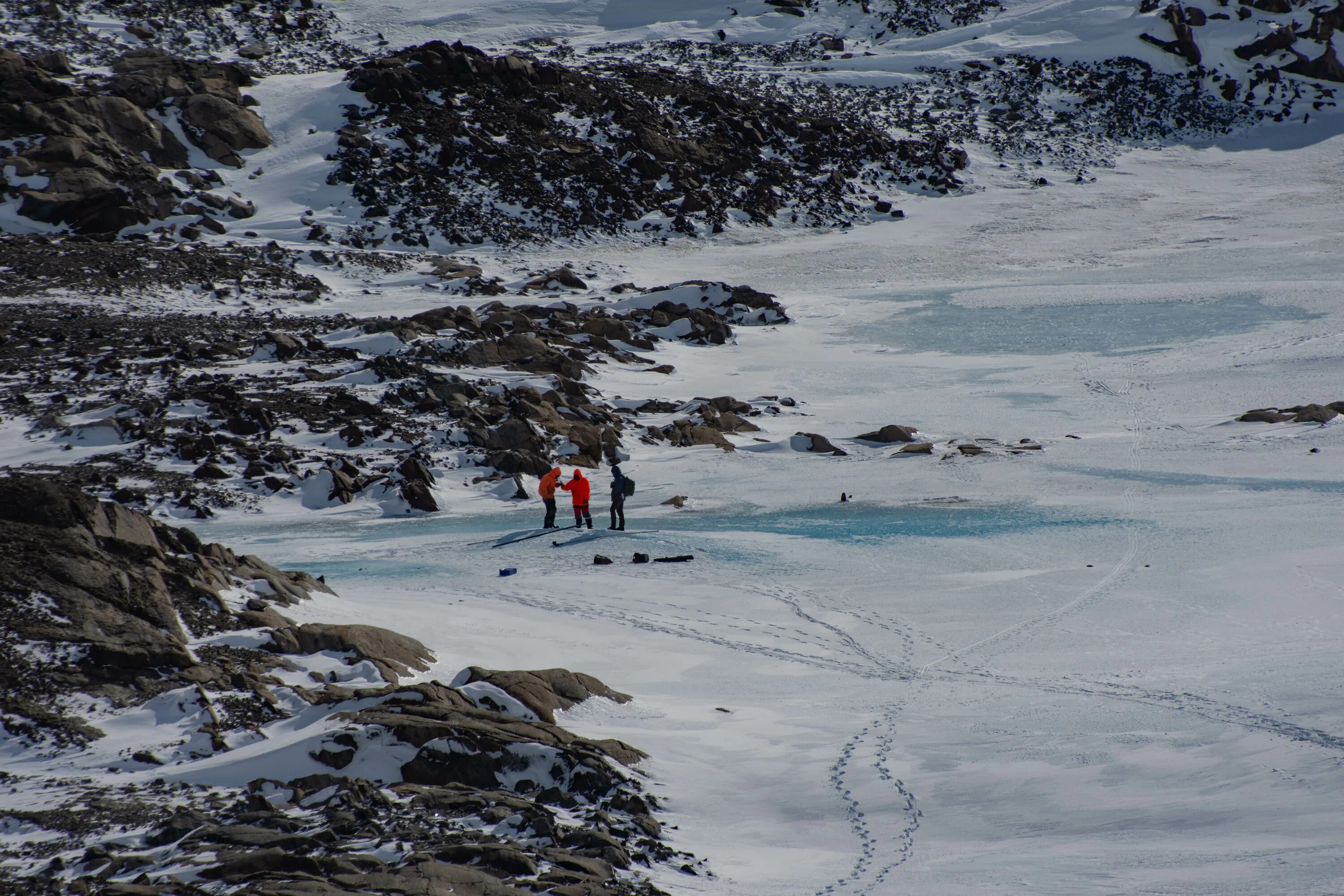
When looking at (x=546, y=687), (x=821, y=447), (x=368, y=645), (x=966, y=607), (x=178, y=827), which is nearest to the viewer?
(x=178, y=827)

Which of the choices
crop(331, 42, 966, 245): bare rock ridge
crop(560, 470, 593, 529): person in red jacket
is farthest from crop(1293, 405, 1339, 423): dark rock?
crop(331, 42, 966, 245): bare rock ridge

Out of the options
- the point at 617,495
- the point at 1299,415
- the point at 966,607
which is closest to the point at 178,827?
the point at 966,607

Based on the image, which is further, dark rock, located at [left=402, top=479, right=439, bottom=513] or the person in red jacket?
dark rock, located at [left=402, top=479, right=439, bottom=513]

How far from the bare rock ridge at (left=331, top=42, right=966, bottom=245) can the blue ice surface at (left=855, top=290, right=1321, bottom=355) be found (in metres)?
13.3

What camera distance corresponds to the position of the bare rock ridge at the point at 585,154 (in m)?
39.5

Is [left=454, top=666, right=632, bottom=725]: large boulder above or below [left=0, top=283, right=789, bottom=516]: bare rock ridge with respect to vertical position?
below

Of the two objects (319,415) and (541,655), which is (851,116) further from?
(541,655)

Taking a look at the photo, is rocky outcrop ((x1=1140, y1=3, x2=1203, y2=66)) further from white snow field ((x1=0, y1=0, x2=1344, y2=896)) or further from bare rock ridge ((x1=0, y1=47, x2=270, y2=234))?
bare rock ridge ((x1=0, y1=47, x2=270, y2=234))

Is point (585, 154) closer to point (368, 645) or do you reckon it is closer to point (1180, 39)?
point (1180, 39)

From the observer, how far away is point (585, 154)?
42906 mm

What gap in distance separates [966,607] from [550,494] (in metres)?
6.12

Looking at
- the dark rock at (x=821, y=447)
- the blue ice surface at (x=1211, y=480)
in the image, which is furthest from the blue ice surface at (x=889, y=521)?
the dark rock at (x=821, y=447)

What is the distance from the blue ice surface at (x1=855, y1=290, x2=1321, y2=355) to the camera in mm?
27156

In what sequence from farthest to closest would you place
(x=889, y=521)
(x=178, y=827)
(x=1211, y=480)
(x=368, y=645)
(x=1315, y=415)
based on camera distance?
(x=1315, y=415) < (x=1211, y=480) < (x=889, y=521) < (x=368, y=645) < (x=178, y=827)
